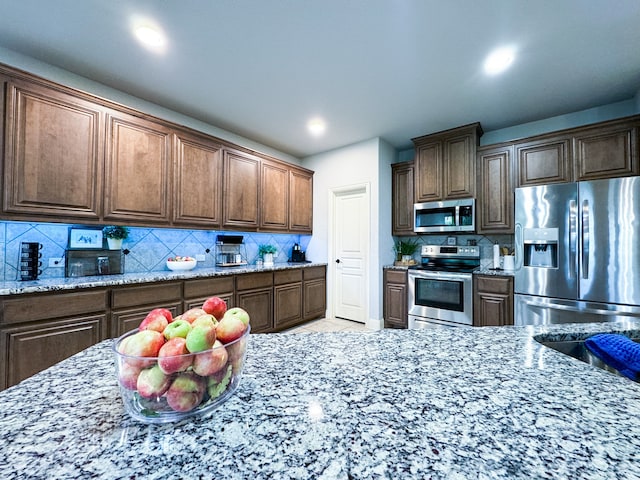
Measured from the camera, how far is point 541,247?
9.16 ft

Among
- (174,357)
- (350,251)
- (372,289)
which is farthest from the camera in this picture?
(350,251)

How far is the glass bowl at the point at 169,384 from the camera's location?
1.58ft

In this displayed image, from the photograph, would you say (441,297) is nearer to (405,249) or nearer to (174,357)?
(405,249)

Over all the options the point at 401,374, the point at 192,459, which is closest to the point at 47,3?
the point at 192,459

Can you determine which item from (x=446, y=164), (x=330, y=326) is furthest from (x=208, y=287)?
(x=446, y=164)

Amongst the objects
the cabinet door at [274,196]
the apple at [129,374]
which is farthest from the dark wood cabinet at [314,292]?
the apple at [129,374]

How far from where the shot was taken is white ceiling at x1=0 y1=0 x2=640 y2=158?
1778 millimetres

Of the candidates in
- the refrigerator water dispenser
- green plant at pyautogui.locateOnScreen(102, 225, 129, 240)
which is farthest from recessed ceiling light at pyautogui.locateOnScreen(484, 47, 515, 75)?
green plant at pyautogui.locateOnScreen(102, 225, 129, 240)

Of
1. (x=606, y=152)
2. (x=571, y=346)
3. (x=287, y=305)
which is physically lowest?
(x=287, y=305)

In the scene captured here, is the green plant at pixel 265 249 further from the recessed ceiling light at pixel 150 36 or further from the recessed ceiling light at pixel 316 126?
the recessed ceiling light at pixel 150 36

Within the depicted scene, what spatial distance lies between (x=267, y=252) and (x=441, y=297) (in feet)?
8.15

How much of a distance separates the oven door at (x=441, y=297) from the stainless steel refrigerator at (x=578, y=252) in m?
0.49

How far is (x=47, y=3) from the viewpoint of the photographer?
173 centimetres

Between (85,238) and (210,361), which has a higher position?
(85,238)
